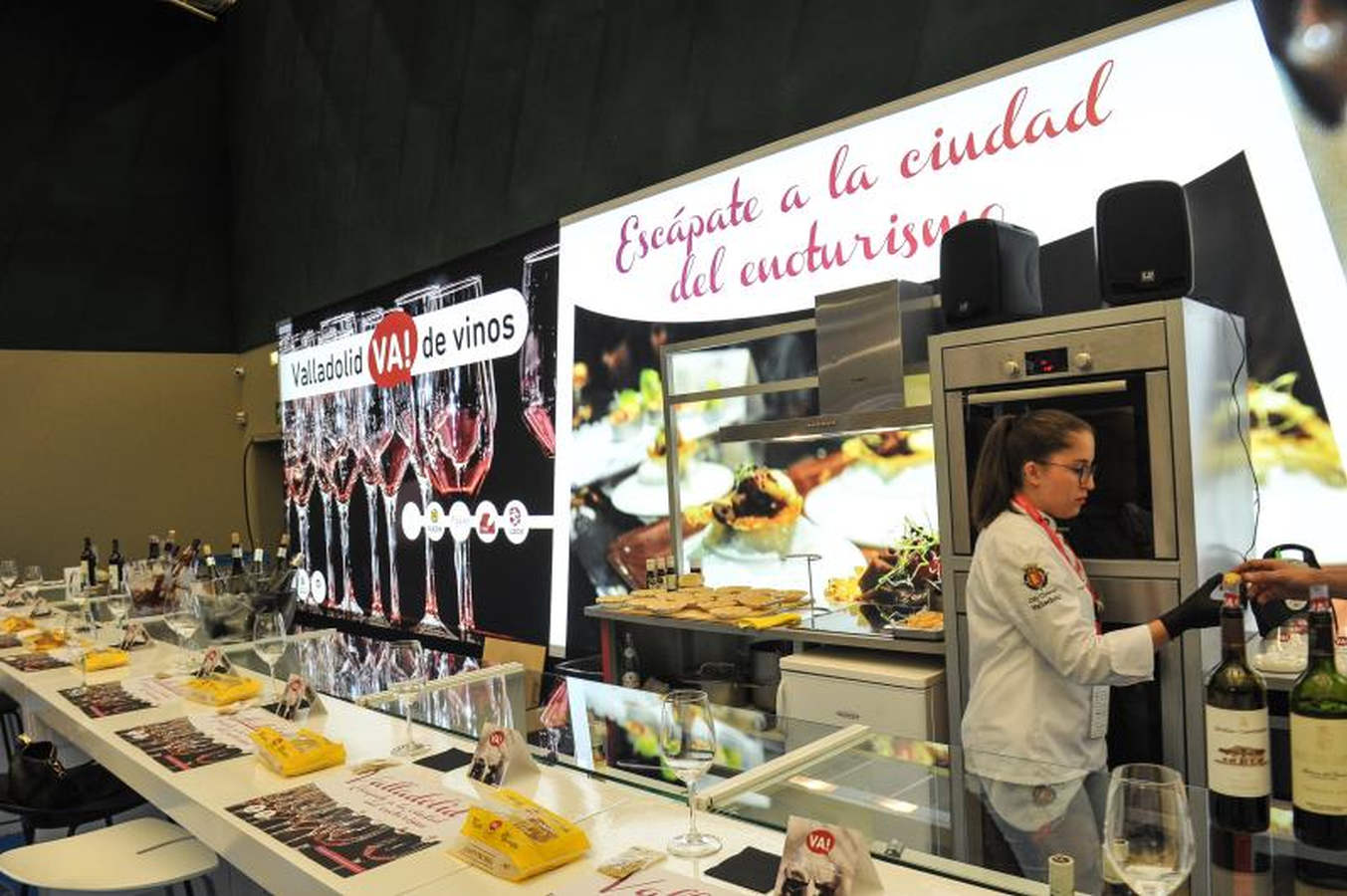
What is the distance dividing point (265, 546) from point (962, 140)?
706 cm

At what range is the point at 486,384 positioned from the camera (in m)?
5.71

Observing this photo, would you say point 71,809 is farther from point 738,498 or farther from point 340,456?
point 340,456

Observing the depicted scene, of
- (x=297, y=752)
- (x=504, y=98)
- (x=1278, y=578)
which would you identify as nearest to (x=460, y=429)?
(x=504, y=98)

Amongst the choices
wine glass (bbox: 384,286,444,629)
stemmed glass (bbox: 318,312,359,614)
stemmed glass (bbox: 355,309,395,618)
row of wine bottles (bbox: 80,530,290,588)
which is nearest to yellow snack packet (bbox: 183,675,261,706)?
row of wine bottles (bbox: 80,530,290,588)

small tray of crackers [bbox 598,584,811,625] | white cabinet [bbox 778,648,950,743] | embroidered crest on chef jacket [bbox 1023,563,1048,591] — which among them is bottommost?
white cabinet [bbox 778,648,950,743]

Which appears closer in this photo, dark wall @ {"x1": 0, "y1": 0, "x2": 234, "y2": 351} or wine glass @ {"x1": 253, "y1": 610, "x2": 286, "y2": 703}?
wine glass @ {"x1": 253, "y1": 610, "x2": 286, "y2": 703}

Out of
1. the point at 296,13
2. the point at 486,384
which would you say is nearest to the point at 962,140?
the point at 486,384

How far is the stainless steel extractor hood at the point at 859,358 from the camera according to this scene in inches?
125

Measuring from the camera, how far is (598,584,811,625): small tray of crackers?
3.34 m

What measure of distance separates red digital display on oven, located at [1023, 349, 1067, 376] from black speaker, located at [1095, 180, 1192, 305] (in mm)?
186

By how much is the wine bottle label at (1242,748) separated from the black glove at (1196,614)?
Answer: 91cm

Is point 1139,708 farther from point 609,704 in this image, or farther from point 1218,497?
point 609,704

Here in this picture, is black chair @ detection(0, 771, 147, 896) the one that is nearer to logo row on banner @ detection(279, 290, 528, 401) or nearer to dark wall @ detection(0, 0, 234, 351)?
logo row on banner @ detection(279, 290, 528, 401)

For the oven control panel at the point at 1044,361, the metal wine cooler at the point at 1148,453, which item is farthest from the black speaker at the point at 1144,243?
the oven control panel at the point at 1044,361
